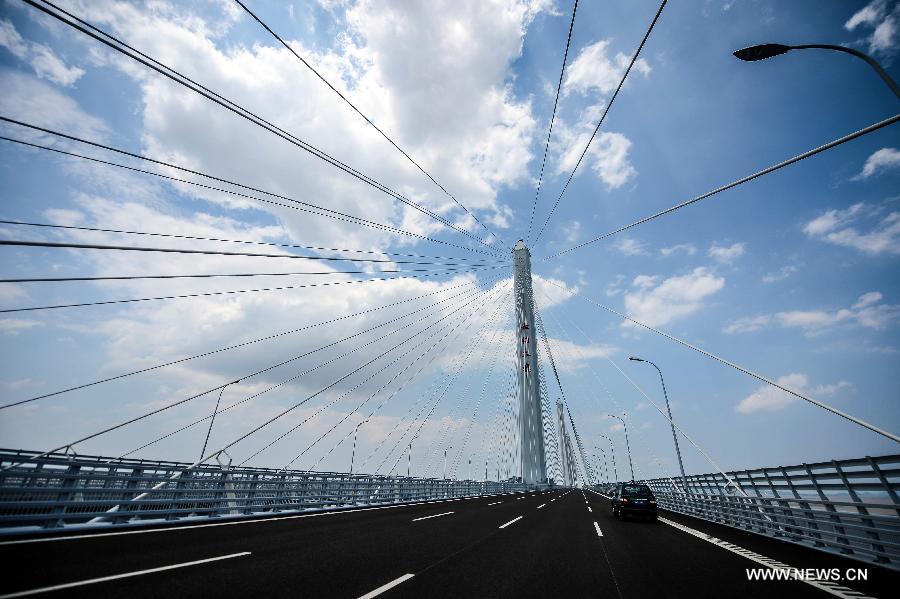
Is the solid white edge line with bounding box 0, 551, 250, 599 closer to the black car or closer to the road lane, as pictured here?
the road lane

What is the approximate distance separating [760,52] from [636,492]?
1560 centimetres

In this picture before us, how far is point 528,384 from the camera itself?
44469mm

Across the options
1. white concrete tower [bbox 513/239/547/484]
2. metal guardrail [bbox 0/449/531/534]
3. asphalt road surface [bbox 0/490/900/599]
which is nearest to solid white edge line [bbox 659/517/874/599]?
asphalt road surface [bbox 0/490/900/599]

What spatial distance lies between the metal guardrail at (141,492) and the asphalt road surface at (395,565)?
95 centimetres

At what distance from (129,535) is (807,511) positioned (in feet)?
52.0

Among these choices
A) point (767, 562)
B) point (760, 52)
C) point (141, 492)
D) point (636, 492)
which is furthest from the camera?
point (636, 492)

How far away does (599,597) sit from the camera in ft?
18.1

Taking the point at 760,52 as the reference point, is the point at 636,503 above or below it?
below

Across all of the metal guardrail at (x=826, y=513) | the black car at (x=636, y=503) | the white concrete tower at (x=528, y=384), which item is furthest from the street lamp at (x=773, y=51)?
the white concrete tower at (x=528, y=384)

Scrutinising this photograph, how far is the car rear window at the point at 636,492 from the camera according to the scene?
17422mm

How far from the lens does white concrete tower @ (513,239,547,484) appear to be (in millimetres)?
44594

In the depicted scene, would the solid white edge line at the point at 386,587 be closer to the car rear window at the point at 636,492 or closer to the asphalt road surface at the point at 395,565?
the asphalt road surface at the point at 395,565

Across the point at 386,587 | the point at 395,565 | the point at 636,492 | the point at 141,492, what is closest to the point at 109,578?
the point at 386,587

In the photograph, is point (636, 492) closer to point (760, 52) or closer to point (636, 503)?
point (636, 503)
